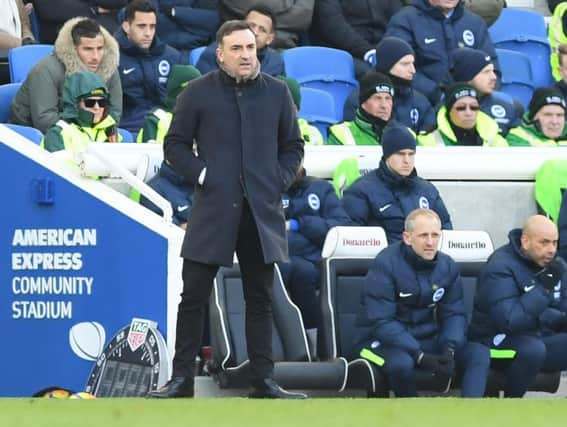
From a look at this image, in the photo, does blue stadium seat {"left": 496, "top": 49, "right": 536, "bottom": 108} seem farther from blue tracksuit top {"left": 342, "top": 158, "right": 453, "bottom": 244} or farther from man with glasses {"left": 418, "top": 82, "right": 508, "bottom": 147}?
blue tracksuit top {"left": 342, "top": 158, "right": 453, "bottom": 244}

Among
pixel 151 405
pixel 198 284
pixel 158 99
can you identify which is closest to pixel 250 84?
pixel 198 284

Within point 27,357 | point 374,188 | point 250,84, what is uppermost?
point 250,84

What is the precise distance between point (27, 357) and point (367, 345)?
1.98m

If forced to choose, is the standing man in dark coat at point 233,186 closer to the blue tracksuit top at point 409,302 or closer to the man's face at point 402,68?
the blue tracksuit top at point 409,302

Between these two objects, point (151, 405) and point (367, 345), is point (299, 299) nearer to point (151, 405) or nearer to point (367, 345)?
point (367, 345)

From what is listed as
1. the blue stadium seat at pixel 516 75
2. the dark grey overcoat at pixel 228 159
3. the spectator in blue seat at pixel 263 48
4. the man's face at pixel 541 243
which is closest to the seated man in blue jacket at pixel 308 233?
the man's face at pixel 541 243

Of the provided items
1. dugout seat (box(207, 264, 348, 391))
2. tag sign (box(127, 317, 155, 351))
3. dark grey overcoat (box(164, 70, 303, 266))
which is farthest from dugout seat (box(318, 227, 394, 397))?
dark grey overcoat (box(164, 70, 303, 266))

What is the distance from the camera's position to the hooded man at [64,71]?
13422mm

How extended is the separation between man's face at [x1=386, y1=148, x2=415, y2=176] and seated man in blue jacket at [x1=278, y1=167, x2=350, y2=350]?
1.34ft

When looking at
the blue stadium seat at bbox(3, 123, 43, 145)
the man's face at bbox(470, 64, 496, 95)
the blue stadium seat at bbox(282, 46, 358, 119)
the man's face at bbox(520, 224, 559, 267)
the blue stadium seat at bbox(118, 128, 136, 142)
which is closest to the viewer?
the man's face at bbox(520, 224, 559, 267)

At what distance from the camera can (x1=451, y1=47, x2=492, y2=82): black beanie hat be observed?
48.5 feet

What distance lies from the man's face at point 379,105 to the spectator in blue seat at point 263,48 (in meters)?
0.98

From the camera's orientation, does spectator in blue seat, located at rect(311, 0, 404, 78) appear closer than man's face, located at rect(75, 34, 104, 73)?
No

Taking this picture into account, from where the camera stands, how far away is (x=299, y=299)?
12289mm
